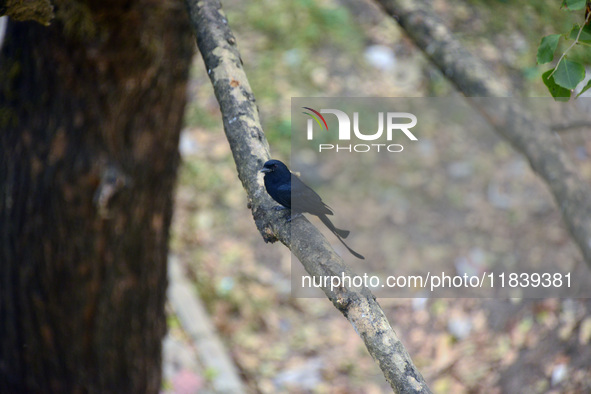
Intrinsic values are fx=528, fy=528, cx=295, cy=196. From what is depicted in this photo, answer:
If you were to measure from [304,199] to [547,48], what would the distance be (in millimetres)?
632

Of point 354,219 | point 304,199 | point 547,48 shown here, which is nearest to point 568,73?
point 547,48

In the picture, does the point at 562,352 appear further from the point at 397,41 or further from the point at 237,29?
the point at 237,29

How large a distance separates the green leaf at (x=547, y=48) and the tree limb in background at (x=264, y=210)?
1.90 ft

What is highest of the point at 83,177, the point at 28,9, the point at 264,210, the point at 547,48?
the point at 28,9

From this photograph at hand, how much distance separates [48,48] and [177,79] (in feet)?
1.54

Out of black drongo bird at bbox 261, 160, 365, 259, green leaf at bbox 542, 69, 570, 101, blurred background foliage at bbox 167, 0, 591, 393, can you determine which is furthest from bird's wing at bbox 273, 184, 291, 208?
blurred background foliage at bbox 167, 0, 591, 393

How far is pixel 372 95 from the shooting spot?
4320 mm

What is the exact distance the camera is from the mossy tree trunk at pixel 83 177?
6.26 ft

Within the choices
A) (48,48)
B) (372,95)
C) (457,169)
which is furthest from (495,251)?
(48,48)

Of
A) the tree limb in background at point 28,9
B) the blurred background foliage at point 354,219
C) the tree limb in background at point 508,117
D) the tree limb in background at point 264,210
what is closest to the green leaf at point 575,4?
the tree limb in background at point 264,210

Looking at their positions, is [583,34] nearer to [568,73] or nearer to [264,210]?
[568,73]

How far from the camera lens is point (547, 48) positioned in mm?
1046

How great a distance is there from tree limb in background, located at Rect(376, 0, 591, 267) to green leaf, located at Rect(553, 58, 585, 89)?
2.81ft

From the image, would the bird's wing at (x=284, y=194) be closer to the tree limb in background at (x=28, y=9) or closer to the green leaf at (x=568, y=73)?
the green leaf at (x=568, y=73)
